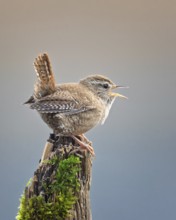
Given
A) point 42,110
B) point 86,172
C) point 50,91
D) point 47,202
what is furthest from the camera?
point 50,91

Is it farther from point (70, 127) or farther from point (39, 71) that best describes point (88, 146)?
point (39, 71)

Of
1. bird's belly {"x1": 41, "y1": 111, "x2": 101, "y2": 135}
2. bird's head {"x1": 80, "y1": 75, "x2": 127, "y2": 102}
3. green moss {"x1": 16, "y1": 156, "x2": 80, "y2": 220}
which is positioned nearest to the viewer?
green moss {"x1": 16, "y1": 156, "x2": 80, "y2": 220}

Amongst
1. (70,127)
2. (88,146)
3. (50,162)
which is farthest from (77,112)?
(50,162)

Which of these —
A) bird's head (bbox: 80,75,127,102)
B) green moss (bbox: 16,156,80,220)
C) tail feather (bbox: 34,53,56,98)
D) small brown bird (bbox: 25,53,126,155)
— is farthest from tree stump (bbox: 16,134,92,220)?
bird's head (bbox: 80,75,127,102)

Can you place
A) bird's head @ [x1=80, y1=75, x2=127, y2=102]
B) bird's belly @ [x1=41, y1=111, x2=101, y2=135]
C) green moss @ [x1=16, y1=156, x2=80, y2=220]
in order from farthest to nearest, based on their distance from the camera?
bird's head @ [x1=80, y1=75, x2=127, y2=102] < bird's belly @ [x1=41, y1=111, x2=101, y2=135] < green moss @ [x1=16, y1=156, x2=80, y2=220]

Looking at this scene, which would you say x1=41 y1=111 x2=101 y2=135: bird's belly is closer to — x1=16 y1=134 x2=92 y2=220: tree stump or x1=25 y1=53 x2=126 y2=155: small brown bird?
x1=25 y1=53 x2=126 y2=155: small brown bird

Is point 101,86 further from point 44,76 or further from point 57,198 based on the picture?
point 57,198

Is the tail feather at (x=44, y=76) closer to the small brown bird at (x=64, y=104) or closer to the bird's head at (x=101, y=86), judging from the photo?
the small brown bird at (x=64, y=104)
